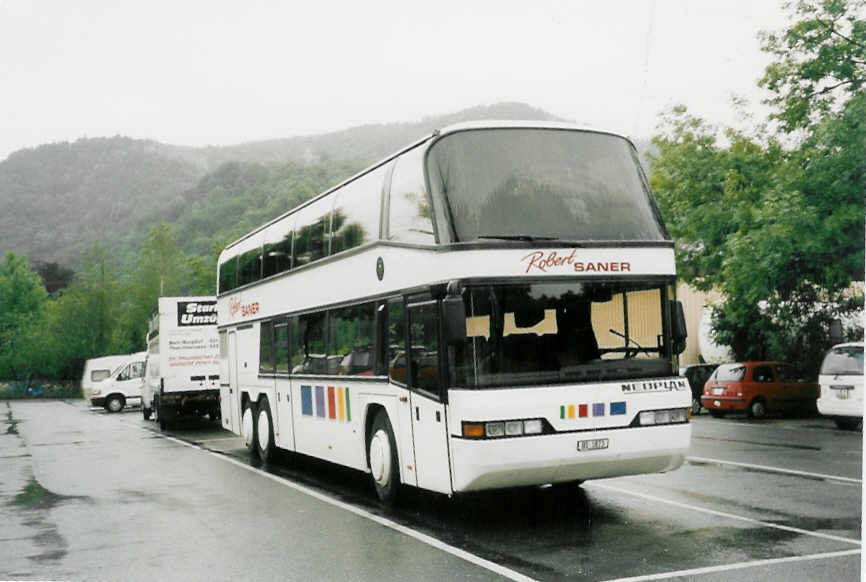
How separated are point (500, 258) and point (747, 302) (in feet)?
59.1

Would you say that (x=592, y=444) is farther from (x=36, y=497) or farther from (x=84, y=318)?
(x=84, y=318)

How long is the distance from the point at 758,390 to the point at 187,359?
626 inches

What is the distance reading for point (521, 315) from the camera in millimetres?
8750

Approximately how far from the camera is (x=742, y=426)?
23016 millimetres

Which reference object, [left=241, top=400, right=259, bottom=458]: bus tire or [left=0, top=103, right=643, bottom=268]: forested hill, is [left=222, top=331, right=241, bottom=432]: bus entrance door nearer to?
[left=241, top=400, right=259, bottom=458]: bus tire

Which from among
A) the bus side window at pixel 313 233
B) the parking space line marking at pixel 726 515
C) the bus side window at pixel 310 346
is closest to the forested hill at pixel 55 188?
the bus side window at pixel 313 233

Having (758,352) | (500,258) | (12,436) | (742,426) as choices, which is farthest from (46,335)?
(500,258)

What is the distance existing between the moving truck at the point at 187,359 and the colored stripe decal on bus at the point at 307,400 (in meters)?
14.3

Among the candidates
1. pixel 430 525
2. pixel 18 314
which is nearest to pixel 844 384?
pixel 430 525

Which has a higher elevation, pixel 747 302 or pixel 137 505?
pixel 747 302

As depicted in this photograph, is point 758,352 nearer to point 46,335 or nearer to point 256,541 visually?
point 256,541

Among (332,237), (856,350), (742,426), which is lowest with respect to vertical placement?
(742,426)

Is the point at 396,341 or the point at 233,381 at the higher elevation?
the point at 396,341

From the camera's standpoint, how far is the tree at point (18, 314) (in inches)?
2842
